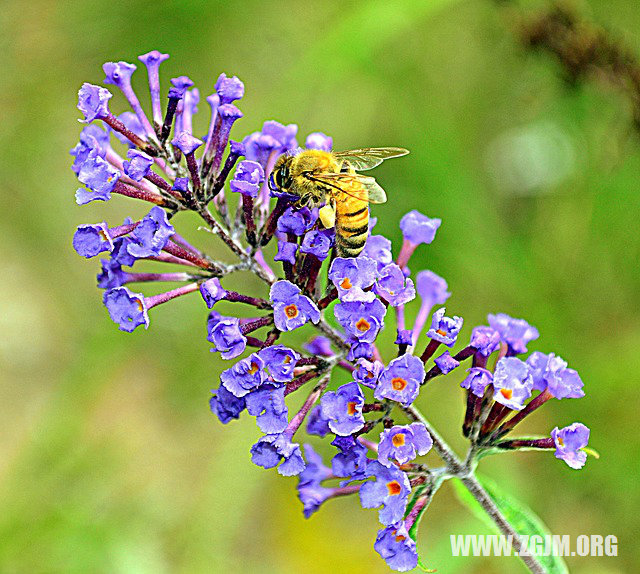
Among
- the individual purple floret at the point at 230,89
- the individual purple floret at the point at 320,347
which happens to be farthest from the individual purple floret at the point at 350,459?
the individual purple floret at the point at 230,89

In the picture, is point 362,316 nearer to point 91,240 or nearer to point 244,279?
point 91,240

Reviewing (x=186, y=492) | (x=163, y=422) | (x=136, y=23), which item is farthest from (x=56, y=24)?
(x=186, y=492)

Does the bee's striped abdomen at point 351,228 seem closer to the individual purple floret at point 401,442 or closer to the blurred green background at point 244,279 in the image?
the individual purple floret at point 401,442

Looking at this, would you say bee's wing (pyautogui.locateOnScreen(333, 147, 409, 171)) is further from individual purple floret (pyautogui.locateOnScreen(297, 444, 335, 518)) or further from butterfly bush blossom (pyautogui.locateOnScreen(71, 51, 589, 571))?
individual purple floret (pyautogui.locateOnScreen(297, 444, 335, 518))

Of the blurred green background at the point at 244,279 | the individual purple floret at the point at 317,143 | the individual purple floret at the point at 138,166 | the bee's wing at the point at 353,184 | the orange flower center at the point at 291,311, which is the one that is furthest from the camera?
the blurred green background at the point at 244,279

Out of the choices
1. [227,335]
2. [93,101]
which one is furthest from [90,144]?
[227,335]
